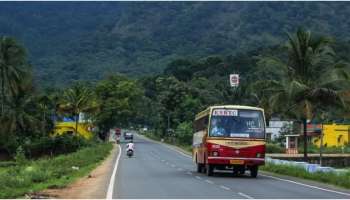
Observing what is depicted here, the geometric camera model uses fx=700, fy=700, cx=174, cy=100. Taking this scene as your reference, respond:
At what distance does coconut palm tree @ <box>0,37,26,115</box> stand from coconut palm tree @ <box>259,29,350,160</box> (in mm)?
43849

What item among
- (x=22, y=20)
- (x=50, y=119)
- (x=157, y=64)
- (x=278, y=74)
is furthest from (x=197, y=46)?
(x=278, y=74)

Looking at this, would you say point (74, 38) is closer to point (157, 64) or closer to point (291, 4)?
point (157, 64)

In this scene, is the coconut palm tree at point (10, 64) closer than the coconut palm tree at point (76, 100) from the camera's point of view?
Yes

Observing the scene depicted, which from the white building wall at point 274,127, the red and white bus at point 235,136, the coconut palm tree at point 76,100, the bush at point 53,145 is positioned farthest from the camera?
the white building wall at point 274,127

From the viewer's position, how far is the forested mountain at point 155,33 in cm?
16062

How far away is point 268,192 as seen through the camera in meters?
21.2

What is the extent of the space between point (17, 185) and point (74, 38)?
166885 mm

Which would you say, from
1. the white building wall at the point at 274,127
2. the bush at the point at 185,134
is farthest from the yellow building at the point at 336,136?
the bush at the point at 185,134

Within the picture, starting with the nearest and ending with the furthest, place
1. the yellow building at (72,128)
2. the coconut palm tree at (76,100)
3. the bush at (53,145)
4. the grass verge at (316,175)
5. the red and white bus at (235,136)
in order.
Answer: the grass verge at (316,175)
the red and white bus at (235,136)
the bush at (53,145)
the coconut palm tree at (76,100)
the yellow building at (72,128)

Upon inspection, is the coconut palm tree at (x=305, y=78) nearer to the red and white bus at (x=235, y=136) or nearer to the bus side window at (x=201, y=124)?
the bus side window at (x=201, y=124)

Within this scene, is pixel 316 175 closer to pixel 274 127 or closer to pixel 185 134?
pixel 185 134

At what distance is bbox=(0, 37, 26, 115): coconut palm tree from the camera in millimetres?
76875

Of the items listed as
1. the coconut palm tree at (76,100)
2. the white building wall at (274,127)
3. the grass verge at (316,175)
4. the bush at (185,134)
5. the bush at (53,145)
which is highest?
the coconut palm tree at (76,100)

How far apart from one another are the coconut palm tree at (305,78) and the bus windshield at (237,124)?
998 centimetres
